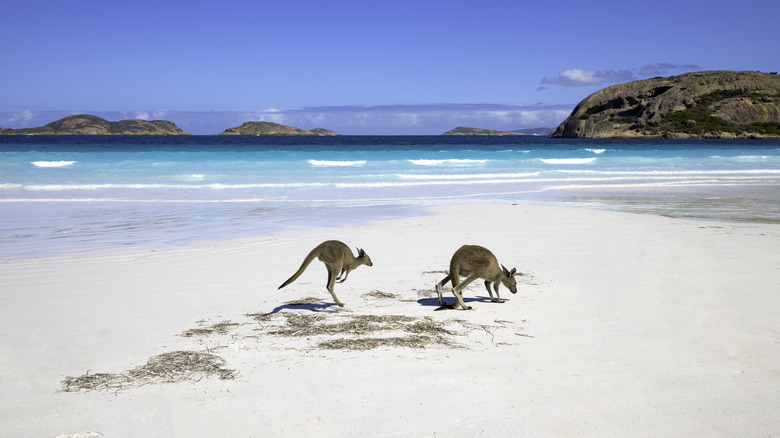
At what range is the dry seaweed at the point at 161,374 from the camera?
3.99m

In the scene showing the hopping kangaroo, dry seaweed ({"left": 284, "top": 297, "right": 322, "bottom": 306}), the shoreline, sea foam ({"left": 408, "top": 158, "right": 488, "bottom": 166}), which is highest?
sea foam ({"left": 408, "top": 158, "right": 488, "bottom": 166})

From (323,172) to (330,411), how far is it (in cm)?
2680

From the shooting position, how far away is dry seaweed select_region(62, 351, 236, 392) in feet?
13.1

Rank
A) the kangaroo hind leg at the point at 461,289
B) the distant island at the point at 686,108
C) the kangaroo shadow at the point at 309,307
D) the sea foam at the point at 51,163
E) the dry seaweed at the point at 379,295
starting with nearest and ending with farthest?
the kangaroo hind leg at the point at 461,289 < the kangaroo shadow at the point at 309,307 < the dry seaweed at the point at 379,295 < the sea foam at the point at 51,163 < the distant island at the point at 686,108

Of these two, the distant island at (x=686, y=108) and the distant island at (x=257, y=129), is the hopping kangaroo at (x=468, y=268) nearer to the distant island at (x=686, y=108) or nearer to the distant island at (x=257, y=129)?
the distant island at (x=686, y=108)

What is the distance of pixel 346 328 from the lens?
5.16 meters

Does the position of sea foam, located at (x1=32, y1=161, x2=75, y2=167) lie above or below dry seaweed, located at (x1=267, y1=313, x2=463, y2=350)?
above

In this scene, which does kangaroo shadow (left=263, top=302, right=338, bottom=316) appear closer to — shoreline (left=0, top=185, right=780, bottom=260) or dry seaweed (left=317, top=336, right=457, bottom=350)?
dry seaweed (left=317, top=336, right=457, bottom=350)

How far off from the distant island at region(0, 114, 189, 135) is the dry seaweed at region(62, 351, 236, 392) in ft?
432

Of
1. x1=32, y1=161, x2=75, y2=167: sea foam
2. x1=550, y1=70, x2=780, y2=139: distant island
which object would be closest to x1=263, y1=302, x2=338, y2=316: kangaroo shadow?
x1=32, y1=161, x2=75, y2=167: sea foam

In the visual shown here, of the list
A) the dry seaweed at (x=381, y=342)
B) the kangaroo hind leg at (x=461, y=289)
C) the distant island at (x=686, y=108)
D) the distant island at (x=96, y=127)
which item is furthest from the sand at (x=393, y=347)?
the distant island at (x=96, y=127)

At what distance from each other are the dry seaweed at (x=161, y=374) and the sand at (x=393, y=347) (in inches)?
0.9

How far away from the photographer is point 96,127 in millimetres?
132375

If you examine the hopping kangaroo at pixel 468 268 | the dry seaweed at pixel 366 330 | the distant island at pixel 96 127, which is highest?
the distant island at pixel 96 127
